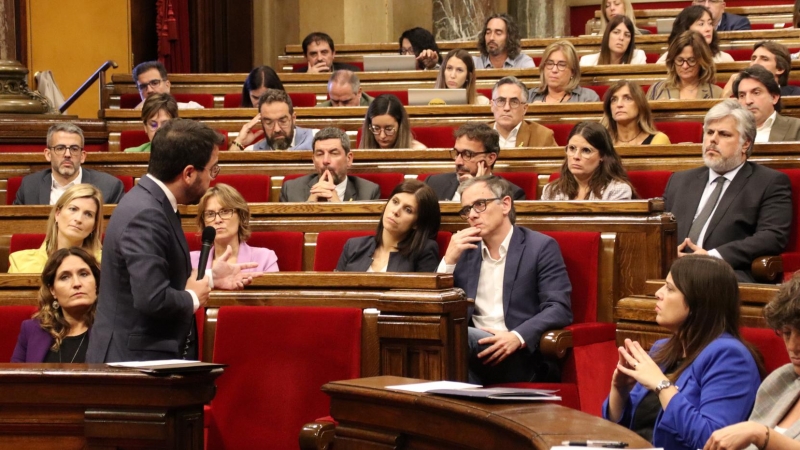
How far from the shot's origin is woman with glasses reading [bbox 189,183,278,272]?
307 centimetres

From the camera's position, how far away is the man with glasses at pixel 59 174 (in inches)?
157

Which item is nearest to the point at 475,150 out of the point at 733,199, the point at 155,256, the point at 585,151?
the point at 585,151

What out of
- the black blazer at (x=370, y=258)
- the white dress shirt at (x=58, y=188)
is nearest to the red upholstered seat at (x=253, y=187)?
the white dress shirt at (x=58, y=188)

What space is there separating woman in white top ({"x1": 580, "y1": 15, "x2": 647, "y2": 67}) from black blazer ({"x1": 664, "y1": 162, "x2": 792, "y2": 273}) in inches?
97.6

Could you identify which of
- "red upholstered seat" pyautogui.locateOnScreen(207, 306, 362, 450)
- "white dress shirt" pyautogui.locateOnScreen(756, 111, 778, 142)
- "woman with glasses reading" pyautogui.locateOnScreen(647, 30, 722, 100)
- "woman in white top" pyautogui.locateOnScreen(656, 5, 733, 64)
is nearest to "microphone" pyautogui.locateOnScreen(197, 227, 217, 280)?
"red upholstered seat" pyautogui.locateOnScreen(207, 306, 362, 450)

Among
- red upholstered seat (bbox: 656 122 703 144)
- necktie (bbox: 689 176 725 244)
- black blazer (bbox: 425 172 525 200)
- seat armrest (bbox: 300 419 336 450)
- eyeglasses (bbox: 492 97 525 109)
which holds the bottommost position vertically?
seat armrest (bbox: 300 419 336 450)

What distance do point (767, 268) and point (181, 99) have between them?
381cm

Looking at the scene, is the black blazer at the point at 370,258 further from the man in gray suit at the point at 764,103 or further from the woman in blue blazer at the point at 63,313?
the man in gray suit at the point at 764,103

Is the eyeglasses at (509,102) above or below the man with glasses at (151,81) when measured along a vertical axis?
below

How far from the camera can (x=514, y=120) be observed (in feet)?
13.5

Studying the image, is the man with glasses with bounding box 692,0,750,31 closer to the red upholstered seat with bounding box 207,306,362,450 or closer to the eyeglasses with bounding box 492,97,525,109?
the eyeglasses with bounding box 492,97,525,109

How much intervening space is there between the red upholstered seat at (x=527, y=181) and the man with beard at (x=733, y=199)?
0.49 m

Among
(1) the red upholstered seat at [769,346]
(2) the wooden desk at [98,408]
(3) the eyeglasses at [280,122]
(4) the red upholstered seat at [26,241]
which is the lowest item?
(2) the wooden desk at [98,408]

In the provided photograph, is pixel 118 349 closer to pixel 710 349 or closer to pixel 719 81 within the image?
pixel 710 349
